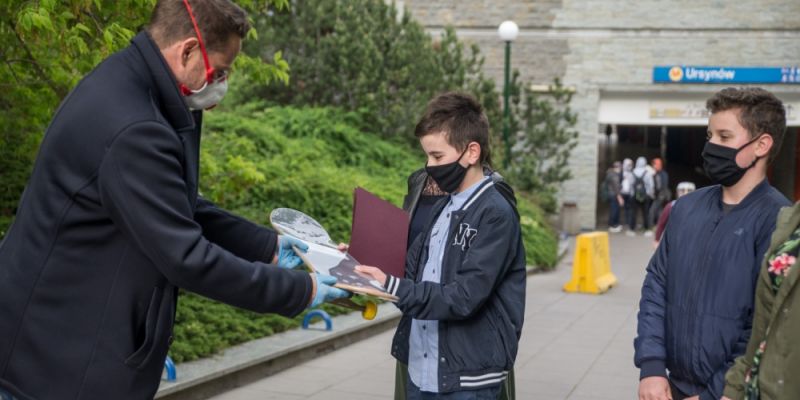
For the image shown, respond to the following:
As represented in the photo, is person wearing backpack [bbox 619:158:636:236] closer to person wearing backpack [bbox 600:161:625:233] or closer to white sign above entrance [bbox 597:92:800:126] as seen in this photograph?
person wearing backpack [bbox 600:161:625:233]

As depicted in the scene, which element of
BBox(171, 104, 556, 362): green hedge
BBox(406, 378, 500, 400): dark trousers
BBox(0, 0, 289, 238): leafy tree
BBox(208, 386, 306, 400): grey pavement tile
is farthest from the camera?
BBox(171, 104, 556, 362): green hedge

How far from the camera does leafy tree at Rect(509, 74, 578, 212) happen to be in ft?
74.0

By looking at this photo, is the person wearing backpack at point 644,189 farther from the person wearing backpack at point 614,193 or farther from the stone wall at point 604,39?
the stone wall at point 604,39

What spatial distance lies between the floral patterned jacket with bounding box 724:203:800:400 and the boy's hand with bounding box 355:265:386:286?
120 cm

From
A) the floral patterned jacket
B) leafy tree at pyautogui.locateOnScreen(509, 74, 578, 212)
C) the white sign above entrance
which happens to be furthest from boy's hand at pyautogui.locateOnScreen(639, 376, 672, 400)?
the white sign above entrance

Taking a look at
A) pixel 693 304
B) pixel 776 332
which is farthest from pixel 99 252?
pixel 693 304

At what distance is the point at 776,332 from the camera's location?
2.92 meters

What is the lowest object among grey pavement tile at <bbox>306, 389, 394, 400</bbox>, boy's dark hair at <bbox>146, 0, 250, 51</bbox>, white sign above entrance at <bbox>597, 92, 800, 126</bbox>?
white sign above entrance at <bbox>597, 92, 800, 126</bbox>

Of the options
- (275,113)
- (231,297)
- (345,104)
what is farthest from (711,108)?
(345,104)

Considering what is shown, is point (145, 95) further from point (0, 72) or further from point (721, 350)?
point (0, 72)

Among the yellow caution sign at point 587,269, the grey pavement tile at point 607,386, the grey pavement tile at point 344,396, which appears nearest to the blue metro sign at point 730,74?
the yellow caution sign at point 587,269

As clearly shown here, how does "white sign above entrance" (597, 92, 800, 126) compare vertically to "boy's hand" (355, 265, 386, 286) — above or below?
below

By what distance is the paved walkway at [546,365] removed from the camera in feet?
25.2

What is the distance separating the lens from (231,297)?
272 cm
